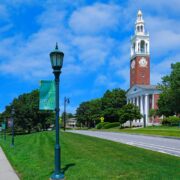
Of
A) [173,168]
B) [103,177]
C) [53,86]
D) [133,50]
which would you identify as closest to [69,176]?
[103,177]

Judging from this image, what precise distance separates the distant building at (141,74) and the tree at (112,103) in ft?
9.77

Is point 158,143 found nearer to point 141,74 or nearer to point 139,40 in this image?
point 141,74

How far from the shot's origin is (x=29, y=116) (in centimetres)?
8656

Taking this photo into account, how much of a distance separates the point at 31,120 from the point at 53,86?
76.5 metres

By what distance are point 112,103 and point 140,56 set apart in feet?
56.8

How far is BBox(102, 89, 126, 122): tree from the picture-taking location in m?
118

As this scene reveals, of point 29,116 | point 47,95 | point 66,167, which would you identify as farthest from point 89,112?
point 47,95

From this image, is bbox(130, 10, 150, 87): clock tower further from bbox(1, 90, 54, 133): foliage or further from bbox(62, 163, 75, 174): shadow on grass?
bbox(62, 163, 75, 174): shadow on grass

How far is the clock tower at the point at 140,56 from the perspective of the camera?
122 m

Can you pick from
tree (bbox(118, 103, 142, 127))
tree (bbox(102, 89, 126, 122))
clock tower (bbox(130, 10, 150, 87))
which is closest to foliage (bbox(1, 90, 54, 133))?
tree (bbox(118, 103, 142, 127))

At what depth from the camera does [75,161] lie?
1448 centimetres

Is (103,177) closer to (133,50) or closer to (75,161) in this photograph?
(75,161)

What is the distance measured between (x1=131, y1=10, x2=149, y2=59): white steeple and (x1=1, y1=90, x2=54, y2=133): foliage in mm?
46011

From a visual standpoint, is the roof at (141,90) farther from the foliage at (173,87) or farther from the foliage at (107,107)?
the foliage at (173,87)
